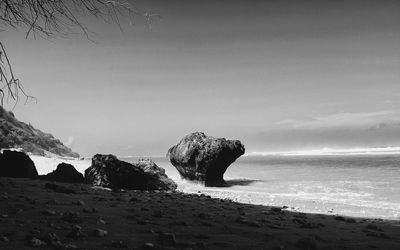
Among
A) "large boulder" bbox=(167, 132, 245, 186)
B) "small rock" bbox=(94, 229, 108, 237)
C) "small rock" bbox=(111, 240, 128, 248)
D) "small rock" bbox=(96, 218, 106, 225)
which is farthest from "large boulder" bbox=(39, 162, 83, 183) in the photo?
"small rock" bbox=(111, 240, 128, 248)

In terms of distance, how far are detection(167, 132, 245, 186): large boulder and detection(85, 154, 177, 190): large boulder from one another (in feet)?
21.7

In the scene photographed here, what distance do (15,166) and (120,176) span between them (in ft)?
13.5

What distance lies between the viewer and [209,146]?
2189 centimetres

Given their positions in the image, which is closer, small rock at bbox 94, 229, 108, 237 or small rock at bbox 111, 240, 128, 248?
small rock at bbox 111, 240, 128, 248

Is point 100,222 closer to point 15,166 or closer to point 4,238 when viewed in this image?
point 4,238

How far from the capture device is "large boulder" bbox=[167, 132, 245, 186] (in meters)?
21.5

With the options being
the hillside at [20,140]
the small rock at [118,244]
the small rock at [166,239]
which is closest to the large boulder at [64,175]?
the small rock at [166,239]

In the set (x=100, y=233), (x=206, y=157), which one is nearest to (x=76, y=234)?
(x=100, y=233)

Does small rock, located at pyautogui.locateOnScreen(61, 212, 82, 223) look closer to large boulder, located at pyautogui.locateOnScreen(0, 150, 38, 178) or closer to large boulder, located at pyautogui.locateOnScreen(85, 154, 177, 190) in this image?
large boulder, located at pyautogui.locateOnScreen(85, 154, 177, 190)

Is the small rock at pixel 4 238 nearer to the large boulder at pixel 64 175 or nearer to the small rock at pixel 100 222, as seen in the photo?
the small rock at pixel 100 222

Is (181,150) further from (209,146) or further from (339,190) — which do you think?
(339,190)

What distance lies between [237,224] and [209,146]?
15207 millimetres

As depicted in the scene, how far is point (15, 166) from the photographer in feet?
43.7

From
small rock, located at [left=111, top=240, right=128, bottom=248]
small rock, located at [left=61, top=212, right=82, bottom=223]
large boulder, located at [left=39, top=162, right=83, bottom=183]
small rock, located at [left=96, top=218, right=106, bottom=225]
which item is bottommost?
small rock, located at [left=111, top=240, right=128, bottom=248]
